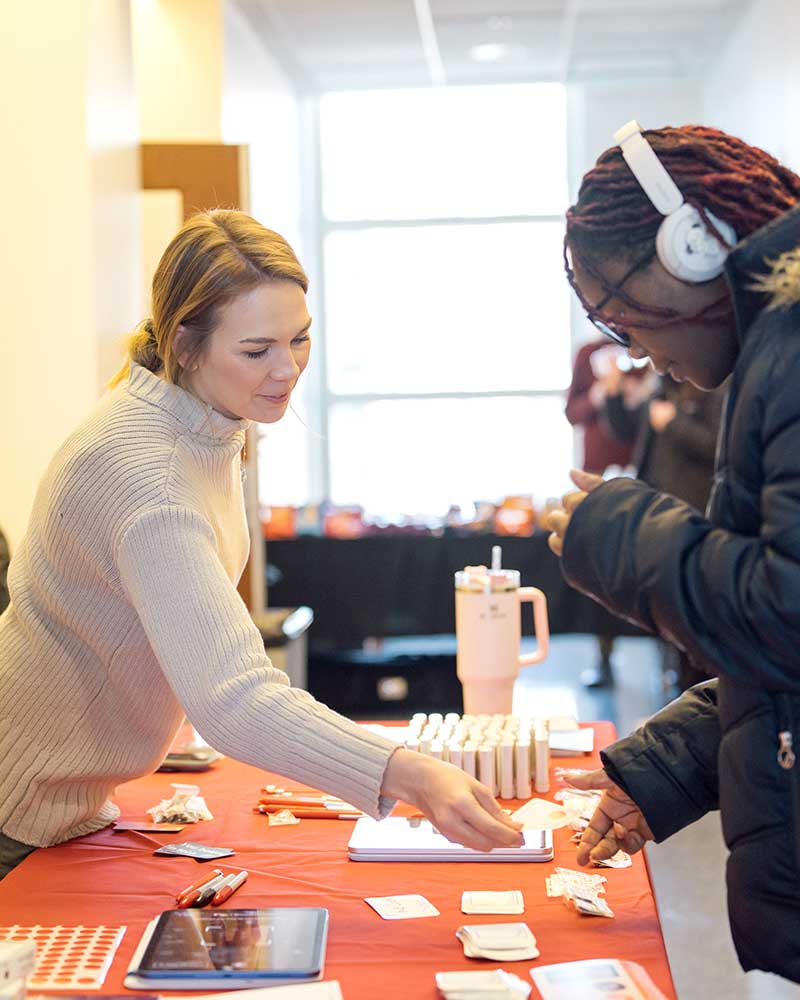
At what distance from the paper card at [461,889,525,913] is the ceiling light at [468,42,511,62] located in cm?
696

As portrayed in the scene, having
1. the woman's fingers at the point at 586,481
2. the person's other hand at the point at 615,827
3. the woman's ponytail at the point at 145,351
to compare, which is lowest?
the person's other hand at the point at 615,827

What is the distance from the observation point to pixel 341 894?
131 cm

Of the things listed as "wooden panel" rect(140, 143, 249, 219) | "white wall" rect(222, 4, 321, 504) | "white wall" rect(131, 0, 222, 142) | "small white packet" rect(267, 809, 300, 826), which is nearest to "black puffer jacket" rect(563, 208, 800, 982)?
"small white packet" rect(267, 809, 300, 826)

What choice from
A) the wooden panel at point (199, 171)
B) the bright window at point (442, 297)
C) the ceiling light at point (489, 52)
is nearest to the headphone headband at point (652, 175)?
the wooden panel at point (199, 171)

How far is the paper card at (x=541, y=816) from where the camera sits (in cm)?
152

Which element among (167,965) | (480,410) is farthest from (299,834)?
(480,410)

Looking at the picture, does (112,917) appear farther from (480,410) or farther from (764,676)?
(480,410)

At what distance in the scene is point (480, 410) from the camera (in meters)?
9.16

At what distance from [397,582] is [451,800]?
3733mm

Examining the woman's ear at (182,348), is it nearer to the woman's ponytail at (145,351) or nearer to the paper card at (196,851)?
the woman's ponytail at (145,351)

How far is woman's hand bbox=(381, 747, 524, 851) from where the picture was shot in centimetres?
122

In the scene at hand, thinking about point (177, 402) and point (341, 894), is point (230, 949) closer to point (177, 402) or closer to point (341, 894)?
point (341, 894)

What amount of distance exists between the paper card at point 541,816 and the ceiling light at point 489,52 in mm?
6679

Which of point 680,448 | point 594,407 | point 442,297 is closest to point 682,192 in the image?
point 680,448
